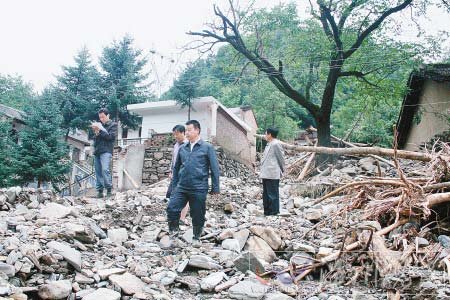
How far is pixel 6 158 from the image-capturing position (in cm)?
1566

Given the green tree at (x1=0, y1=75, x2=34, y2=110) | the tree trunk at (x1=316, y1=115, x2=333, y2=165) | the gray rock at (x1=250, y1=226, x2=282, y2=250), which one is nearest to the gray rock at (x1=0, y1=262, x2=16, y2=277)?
the gray rock at (x1=250, y1=226, x2=282, y2=250)

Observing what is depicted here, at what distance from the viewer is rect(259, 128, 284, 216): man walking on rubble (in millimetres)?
6883

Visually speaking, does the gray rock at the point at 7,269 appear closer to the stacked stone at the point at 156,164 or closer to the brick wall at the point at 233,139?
the stacked stone at the point at 156,164

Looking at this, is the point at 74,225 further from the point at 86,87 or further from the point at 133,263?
the point at 86,87

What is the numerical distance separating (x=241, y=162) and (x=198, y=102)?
3.28 meters

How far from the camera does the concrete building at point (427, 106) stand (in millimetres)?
12008

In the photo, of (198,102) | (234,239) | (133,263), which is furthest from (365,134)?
(133,263)

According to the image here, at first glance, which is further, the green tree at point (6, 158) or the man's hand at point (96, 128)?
the green tree at point (6, 158)

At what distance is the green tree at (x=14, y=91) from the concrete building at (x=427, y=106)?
32606mm

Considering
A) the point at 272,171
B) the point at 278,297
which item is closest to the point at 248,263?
the point at 278,297

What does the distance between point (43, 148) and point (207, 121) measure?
6.61m

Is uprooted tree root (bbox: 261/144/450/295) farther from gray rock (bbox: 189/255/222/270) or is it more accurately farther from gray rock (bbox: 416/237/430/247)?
gray rock (bbox: 189/255/222/270)

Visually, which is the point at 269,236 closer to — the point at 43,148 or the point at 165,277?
the point at 165,277

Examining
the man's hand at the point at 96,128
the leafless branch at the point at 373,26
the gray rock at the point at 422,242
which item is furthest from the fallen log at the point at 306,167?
the gray rock at the point at 422,242
